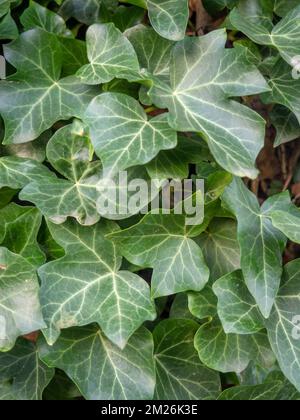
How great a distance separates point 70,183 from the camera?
1.02 meters

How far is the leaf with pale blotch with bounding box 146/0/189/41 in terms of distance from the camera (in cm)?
102

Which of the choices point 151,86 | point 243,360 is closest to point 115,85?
point 151,86

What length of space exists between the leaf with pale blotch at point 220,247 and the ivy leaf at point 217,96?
17cm

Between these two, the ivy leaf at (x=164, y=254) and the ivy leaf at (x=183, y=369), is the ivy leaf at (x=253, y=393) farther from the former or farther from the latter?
the ivy leaf at (x=164, y=254)

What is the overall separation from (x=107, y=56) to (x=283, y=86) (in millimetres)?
324

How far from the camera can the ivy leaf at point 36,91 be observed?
1.04m

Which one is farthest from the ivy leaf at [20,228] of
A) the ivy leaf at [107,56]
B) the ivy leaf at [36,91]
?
the ivy leaf at [107,56]

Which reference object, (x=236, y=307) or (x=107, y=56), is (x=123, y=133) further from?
(x=236, y=307)

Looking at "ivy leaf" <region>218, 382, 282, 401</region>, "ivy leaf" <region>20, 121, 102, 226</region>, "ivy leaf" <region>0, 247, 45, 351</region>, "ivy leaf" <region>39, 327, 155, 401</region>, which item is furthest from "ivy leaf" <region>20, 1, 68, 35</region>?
"ivy leaf" <region>218, 382, 282, 401</region>

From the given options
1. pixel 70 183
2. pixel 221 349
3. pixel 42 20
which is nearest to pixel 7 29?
pixel 42 20

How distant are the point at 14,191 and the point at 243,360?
495 millimetres

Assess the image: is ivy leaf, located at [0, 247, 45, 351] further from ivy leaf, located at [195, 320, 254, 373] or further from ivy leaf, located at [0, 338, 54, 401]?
ivy leaf, located at [195, 320, 254, 373]

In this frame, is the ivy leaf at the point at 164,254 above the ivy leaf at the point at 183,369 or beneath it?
above

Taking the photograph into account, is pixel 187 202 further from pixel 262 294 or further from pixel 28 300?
pixel 28 300
